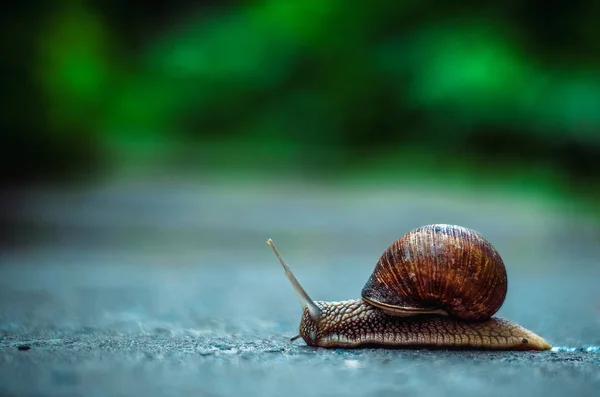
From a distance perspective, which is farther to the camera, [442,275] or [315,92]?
[315,92]

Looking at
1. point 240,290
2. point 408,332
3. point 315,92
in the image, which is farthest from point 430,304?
point 315,92

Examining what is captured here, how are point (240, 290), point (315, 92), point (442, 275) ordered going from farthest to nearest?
point (315, 92) → point (240, 290) → point (442, 275)

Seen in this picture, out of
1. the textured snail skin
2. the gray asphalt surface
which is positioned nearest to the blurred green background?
the gray asphalt surface

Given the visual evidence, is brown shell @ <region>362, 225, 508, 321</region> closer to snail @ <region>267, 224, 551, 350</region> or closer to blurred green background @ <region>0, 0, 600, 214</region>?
snail @ <region>267, 224, 551, 350</region>

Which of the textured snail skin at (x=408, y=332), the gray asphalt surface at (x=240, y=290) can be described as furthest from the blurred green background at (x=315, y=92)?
the textured snail skin at (x=408, y=332)

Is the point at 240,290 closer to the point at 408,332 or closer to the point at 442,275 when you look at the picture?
the point at 408,332

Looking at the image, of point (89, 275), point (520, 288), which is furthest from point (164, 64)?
point (520, 288)
